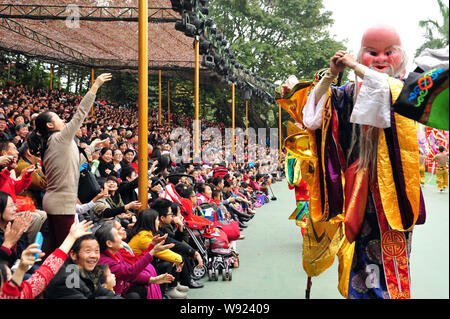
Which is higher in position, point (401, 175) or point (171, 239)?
point (401, 175)

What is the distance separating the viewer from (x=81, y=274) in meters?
2.75

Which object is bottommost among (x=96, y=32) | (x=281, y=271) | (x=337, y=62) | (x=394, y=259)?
(x=281, y=271)

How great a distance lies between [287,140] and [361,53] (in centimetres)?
85

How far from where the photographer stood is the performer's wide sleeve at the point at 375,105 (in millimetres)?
2266

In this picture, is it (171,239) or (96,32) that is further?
(96,32)

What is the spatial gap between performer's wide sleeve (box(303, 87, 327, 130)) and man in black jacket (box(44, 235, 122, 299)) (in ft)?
4.61

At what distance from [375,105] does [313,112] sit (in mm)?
481

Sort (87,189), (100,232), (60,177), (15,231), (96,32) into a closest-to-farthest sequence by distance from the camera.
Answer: (15,231) → (60,177) → (100,232) → (87,189) → (96,32)

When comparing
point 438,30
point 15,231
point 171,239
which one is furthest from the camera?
point 171,239

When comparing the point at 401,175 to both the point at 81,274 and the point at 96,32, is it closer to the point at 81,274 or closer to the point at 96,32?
the point at 81,274

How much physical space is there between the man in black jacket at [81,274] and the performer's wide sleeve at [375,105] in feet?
5.36

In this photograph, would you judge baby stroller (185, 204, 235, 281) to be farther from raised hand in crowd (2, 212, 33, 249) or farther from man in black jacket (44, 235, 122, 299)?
raised hand in crowd (2, 212, 33, 249)

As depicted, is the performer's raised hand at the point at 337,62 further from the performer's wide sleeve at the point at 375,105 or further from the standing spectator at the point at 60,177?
the standing spectator at the point at 60,177

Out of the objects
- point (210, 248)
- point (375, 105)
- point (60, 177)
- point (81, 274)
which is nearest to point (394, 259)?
point (375, 105)
